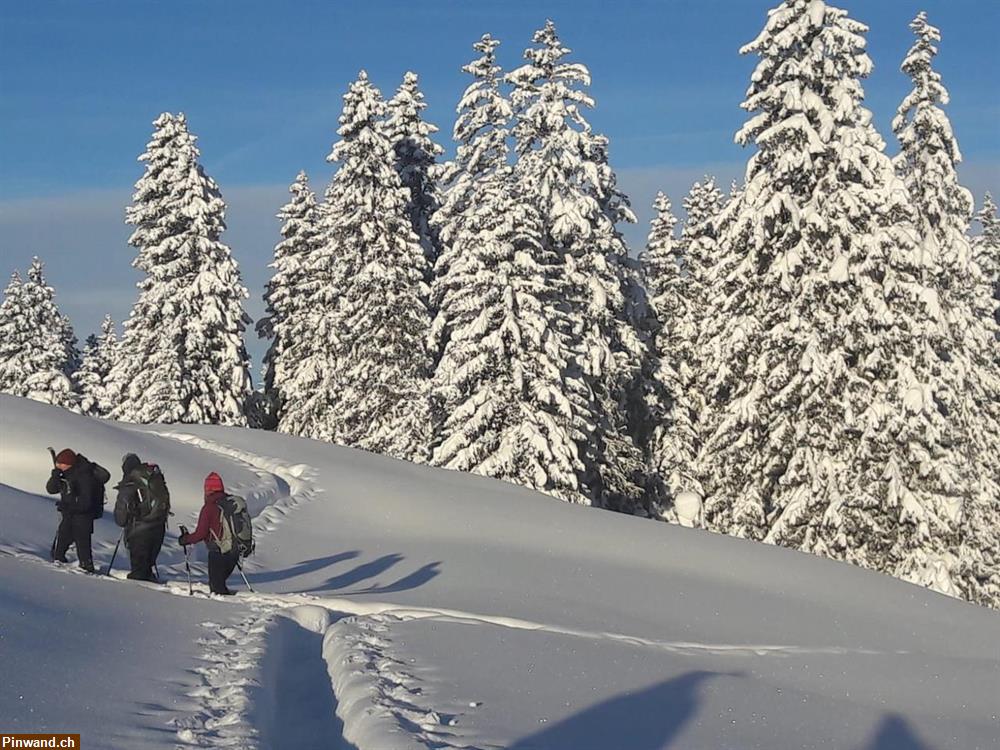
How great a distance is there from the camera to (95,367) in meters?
69.4

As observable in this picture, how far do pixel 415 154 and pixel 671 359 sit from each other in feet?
44.1

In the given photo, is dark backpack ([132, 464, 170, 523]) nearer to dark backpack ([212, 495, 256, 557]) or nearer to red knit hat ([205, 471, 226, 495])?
red knit hat ([205, 471, 226, 495])

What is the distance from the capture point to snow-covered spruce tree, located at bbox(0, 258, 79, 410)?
51.7 m

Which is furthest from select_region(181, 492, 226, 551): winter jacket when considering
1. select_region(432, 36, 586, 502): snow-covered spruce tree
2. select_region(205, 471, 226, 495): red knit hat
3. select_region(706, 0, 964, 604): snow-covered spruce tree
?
select_region(706, 0, 964, 604): snow-covered spruce tree

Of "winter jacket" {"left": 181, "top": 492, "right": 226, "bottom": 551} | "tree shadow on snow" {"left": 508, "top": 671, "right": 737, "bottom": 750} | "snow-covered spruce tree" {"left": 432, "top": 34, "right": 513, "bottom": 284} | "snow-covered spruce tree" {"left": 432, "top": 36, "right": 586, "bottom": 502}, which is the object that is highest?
"snow-covered spruce tree" {"left": 432, "top": 34, "right": 513, "bottom": 284}

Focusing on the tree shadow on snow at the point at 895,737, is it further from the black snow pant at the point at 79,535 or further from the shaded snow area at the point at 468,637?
the black snow pant at the point at 79,535

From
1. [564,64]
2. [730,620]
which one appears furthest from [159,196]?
[730,620]

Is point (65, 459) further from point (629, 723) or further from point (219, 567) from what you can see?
point (629, 723)

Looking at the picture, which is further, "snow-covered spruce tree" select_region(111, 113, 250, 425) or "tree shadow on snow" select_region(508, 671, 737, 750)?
"snow-covered spruce tree" select_region(111, 113, 250, 425)

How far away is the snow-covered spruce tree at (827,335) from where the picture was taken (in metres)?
23.2

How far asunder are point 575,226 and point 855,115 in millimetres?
8203

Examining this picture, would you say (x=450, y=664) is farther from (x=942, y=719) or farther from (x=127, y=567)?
(x=127, y=567)

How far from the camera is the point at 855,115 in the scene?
25.0 m

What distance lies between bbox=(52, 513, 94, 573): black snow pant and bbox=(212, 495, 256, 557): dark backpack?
1690 millimetres
